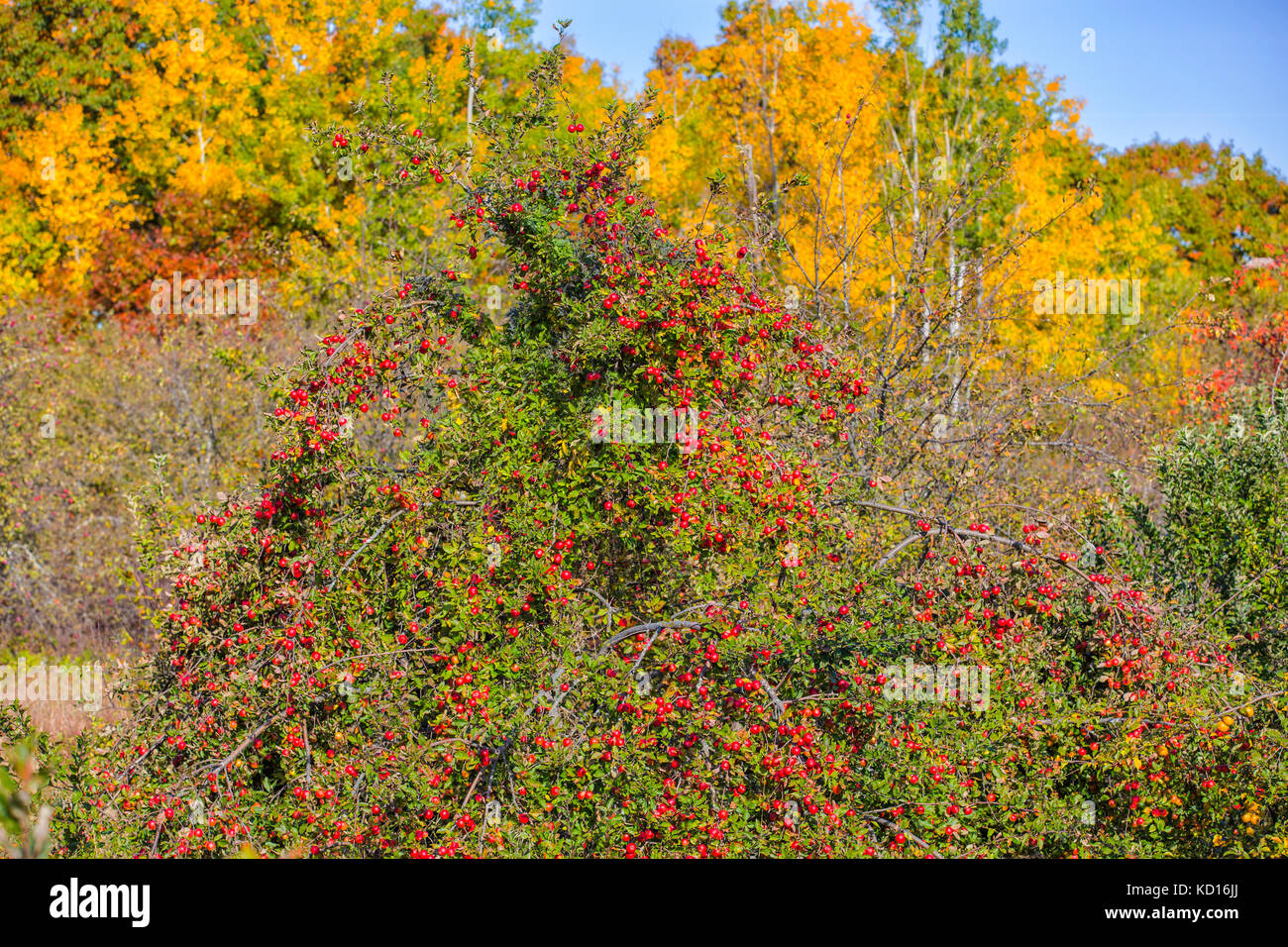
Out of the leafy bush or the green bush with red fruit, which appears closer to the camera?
the green bush with red fruit

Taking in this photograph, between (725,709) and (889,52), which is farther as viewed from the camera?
(889,52)

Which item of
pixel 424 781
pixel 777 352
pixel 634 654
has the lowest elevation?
pixel 424 781

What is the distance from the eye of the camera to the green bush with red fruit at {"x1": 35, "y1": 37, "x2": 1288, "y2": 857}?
4.42 m

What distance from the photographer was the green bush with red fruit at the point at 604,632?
442 cm

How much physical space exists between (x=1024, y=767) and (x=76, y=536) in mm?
10897

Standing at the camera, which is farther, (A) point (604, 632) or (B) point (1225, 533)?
(B) point (1225, 533)

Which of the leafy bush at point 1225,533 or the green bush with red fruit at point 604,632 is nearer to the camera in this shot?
the green bush with red fruit at point 604,632

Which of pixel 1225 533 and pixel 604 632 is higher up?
pixel 1225 533

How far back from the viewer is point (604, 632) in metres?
5.12
